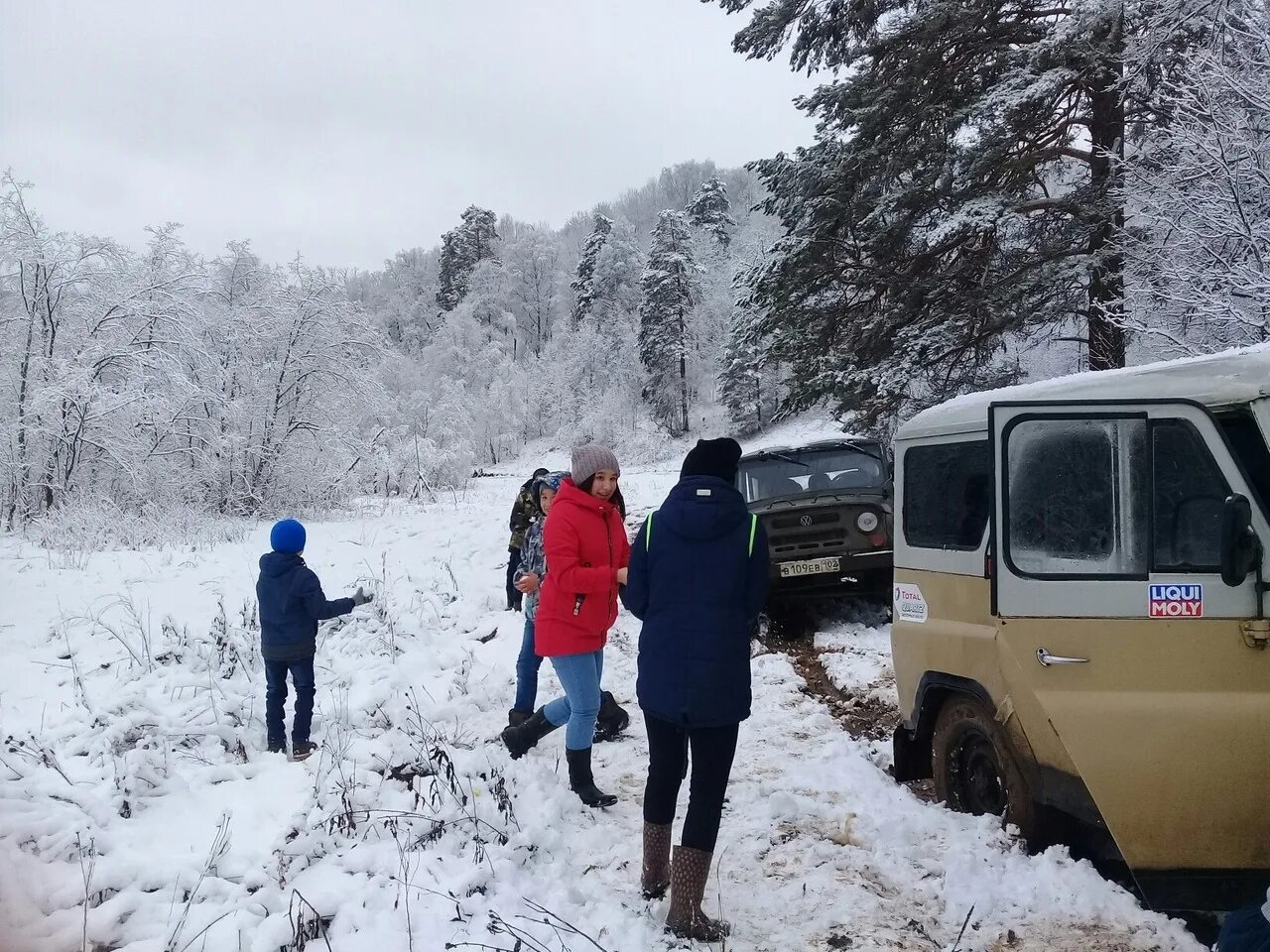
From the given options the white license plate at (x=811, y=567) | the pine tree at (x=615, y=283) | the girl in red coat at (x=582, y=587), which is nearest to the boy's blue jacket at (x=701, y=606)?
the girl in red coat at (x=582, y=587)

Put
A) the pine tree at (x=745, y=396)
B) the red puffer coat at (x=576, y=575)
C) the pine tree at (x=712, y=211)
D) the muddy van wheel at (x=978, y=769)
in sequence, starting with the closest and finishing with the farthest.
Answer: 1. the muddy van wheel at (x=978, y=769)
2. the red puffer coat at (x=576, y=575)
3. the pine tree at (x=745, y=396)
4. the pine tree at (x=712, y=211)

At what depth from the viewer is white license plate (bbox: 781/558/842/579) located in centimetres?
801

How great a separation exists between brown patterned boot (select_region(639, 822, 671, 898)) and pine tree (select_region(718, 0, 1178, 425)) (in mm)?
9267

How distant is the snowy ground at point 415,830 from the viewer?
317 centimetres

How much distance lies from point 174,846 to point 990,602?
4.16m

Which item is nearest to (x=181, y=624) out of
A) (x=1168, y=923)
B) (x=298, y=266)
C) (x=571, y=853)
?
(x=571, y=853)

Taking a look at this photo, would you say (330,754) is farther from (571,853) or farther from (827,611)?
(827,611)

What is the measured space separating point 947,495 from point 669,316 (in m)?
50.0

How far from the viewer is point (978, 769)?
3.97 meters

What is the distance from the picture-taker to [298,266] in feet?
68.2

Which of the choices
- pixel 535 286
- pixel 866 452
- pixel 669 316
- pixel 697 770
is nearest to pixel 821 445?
pixel 866 452

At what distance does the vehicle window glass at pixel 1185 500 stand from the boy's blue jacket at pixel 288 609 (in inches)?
184

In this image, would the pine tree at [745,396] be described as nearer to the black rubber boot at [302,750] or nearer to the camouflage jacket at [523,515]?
the camouflage jacket at [523,515]

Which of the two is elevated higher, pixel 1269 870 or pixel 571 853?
pixel 1269 870
